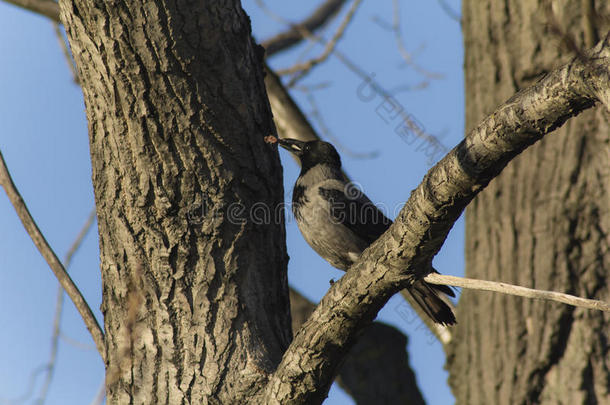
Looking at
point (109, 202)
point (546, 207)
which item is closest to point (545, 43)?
point (546, 207)

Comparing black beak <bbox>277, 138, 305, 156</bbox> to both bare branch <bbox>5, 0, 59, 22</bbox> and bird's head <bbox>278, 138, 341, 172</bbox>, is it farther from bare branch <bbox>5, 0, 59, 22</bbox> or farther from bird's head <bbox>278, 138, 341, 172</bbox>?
bare branch <bbox>5, 0, 59, 22</bbox>

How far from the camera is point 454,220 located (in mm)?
2318

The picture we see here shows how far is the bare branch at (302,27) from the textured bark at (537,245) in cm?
204

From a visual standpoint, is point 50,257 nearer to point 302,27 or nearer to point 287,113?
point 287,113

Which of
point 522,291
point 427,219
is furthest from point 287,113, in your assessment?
point 522,291

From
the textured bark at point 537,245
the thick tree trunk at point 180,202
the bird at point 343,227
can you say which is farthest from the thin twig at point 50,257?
the textured bark at point 537,245

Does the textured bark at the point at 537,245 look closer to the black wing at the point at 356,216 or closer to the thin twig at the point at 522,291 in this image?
the black wing at the point at 356,216

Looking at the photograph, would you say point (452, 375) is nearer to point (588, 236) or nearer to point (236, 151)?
point (588, 236)

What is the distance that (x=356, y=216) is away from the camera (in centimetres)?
413

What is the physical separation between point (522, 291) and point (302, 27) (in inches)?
178

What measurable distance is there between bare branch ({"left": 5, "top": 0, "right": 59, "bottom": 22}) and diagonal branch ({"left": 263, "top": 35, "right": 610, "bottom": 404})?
330 centimetres

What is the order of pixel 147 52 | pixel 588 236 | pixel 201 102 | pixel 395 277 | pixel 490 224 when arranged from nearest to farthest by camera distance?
1. pixel 395 277
2. pixel 147 52
3. pixel 201 102
4. pixel 588 236
5. pixel 490 224

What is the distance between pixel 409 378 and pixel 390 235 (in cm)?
336

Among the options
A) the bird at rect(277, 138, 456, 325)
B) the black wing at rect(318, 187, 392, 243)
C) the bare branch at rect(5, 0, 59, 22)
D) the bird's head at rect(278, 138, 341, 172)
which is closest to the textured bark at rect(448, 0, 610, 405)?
the bird at rect(277, 138, 456, 325)
